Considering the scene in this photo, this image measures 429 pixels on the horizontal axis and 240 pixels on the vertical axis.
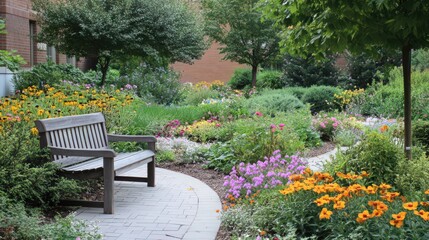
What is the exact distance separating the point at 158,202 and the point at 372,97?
11.8 m

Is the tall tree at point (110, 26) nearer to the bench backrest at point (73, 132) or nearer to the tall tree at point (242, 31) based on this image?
the tall tree at point (242, 31)

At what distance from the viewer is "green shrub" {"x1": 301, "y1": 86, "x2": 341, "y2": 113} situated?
18422 mm

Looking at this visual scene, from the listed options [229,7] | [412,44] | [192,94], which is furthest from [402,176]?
[229,7]

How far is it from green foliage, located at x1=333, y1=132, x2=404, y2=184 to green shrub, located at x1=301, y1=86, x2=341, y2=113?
1261 centimetres

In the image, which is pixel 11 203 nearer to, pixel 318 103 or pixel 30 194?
pixel 30 194

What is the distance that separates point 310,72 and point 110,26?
10.7 m

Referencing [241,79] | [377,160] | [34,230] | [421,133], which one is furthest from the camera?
[241,79]

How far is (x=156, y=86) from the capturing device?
19.2 meters

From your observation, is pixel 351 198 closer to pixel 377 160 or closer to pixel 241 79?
pixel 377 160

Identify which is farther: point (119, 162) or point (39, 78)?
point (39, 78)

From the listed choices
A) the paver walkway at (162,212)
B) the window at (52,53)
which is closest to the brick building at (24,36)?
the window at (52,53)

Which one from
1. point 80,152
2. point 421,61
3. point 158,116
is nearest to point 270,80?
point 421,61

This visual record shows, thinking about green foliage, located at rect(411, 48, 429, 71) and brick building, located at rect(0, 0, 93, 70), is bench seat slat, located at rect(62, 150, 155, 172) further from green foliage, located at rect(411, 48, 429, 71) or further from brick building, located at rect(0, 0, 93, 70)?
green foliage, located at rect(411, 48, 429, 71)

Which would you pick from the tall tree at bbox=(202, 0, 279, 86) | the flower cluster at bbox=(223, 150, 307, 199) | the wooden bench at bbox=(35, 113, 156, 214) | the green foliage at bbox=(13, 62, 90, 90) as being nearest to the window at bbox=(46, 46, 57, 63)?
the green foliage at bbox=(13, 62, 90, 90)
